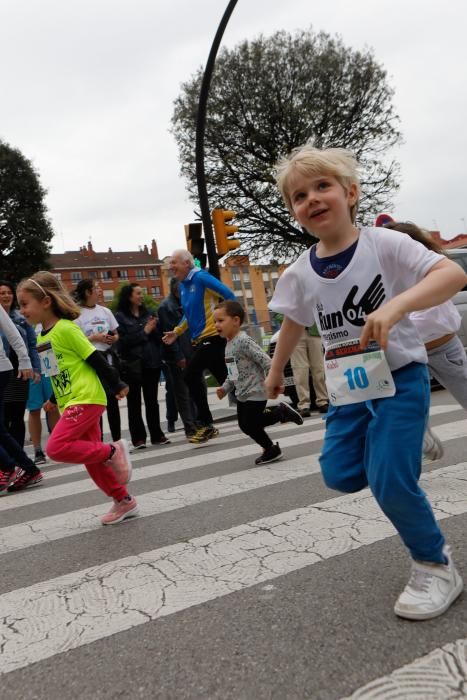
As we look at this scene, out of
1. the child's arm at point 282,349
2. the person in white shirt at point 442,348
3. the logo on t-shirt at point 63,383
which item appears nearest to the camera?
the child's arm at point 282,349

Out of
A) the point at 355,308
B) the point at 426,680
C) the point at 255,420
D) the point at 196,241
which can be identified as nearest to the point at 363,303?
the point at 355,308

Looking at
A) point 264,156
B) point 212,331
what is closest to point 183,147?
point 264,156

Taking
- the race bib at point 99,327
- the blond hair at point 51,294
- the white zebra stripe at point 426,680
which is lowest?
the white zebra stripe at point 426,680

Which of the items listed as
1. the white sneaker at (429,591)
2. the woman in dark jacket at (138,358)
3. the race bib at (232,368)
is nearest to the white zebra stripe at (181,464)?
the race bib at (232,368)

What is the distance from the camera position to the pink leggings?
3828 mm

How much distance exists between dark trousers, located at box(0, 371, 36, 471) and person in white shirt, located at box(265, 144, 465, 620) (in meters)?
3.86

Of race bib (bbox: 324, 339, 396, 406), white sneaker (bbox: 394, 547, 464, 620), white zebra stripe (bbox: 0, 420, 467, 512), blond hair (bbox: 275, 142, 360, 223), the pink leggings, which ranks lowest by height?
white zebra stripe (bbox: 0, 420, 467, 512)

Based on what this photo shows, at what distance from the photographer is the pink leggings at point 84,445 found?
383 cm

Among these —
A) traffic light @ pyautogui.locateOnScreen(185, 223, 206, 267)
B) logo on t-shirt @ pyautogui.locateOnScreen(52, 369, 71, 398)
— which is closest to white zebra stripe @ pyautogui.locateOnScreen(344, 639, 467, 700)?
logo on t-shirt @ pyautogui.locateOnScreen(52, 369, 71, 398)

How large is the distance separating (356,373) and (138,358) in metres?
5.53

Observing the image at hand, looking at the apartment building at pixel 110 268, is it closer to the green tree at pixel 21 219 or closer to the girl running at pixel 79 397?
the green tree at pixel 21 219

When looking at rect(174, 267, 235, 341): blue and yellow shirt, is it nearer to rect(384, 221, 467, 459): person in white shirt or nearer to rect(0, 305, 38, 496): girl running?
rect(0, 305, 38, 496): girl running

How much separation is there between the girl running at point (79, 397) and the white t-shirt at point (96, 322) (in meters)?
2.66

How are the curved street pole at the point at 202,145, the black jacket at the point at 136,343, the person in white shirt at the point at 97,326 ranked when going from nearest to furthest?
the person in white shirt at the point at 97,326, the black jacket at the point at 136,343, the curved street pole at the point at 202,145
